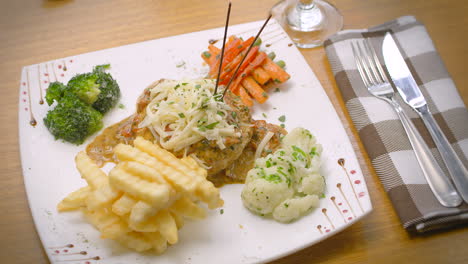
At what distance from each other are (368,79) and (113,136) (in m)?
2.46

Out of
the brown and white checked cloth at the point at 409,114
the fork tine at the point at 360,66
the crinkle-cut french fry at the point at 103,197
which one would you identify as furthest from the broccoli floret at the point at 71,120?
the fork tine at the point at 360,66

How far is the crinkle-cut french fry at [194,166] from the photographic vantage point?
→ 3.06 metres

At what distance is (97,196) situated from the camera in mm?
2879

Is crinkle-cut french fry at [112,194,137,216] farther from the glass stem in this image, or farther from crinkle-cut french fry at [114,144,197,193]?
the glass stem

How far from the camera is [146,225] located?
9.27ft

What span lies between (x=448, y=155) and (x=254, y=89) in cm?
177

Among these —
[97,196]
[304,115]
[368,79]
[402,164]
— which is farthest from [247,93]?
[97,196]

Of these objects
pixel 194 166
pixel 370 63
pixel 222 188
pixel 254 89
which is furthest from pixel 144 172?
pixel 370 63

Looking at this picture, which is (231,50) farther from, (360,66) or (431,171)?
(431,171)

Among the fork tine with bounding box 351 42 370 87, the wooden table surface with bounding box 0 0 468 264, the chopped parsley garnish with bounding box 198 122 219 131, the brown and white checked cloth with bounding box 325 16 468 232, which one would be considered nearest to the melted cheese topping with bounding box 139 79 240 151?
the chopped parsley garnish with bounding box 198 122 219 131

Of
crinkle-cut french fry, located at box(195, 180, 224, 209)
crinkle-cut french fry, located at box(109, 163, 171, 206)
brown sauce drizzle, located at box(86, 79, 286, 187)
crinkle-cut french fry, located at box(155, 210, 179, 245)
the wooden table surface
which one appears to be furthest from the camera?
brown sauce drizzle, located at box(86, 79, 286, 187)

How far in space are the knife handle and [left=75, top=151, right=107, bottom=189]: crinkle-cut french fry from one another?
263cm

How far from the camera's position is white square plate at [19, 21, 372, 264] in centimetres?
306

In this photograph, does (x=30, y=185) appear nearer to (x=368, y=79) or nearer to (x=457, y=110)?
(x=368, y=79)
